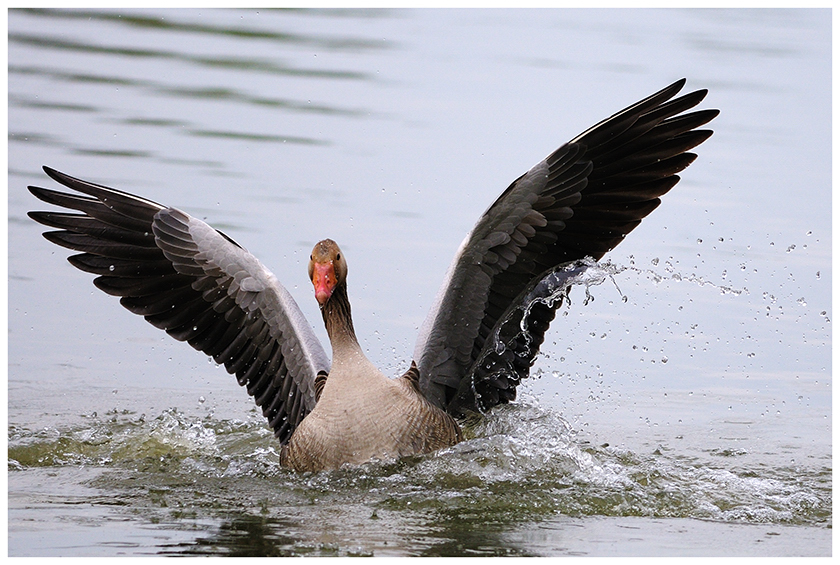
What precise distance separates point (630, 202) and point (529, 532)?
2486 mm

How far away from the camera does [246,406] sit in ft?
29.6

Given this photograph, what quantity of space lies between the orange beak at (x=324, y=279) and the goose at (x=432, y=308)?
0.01 metres

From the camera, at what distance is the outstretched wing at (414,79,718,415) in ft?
24.3

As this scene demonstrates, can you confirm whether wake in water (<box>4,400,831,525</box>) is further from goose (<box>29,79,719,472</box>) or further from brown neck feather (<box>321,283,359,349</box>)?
brown neck feather (<box>321,283,359,349</box>)

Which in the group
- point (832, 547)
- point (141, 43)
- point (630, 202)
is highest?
point (141, 43)

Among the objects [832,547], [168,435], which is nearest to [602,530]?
[832,547]

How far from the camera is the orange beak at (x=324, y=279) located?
7227 mm

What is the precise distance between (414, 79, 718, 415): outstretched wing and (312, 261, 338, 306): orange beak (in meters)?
0.71

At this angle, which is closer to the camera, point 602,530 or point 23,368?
point 602,530

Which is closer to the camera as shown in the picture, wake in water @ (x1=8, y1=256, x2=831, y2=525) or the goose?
wake in water @ (x1=8, y1=256, x2=831, y2=525)

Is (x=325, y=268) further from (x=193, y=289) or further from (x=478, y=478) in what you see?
(x=478, y=478)

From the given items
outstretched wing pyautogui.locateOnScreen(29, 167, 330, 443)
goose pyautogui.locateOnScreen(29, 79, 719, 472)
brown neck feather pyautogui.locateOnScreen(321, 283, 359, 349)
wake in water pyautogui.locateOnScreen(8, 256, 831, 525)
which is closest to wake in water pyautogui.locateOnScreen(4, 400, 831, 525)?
wake in water pyautogui.locateOnScreen(8, 256, 831, 525)

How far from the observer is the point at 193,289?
316 inches

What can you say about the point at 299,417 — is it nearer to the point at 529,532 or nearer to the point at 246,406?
the point at 246,406
